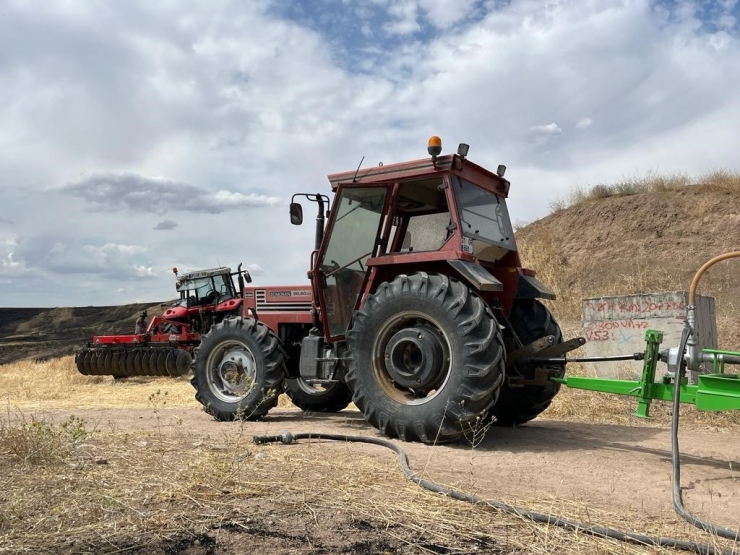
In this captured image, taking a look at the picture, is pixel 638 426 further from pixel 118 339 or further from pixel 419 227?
pixel 118 339

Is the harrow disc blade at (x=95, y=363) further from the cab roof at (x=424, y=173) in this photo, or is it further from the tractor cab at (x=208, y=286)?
the cab roof at (x=424, y=173)

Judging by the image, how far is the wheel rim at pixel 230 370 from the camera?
283 inches

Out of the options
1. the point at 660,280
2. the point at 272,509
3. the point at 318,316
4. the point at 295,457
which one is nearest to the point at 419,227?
the point at 318,316

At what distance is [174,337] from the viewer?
648 inches

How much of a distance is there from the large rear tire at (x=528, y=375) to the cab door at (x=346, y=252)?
1.64m

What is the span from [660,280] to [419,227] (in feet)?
39.0

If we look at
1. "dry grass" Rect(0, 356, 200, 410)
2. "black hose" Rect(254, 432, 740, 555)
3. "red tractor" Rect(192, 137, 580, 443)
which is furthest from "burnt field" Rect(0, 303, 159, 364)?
"black hose" Rect(254, 432, 740, 555)

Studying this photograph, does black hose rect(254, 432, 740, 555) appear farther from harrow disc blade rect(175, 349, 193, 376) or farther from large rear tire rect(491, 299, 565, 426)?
harrow disc blade rect(175, 349, 193, 376)

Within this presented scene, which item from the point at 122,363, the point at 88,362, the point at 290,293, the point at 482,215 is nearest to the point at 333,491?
the point at 482,215

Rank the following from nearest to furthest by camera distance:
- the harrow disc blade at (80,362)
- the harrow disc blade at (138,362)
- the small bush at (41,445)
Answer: the small bush at (41,445) < the harrow disc blade at (138,362) < the harrow disc blade at (80,362)

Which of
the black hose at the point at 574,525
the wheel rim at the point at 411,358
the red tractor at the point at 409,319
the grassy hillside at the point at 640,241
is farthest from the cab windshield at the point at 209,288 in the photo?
the black hose at the point at 574,525

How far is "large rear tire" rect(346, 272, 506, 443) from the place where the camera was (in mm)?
5102

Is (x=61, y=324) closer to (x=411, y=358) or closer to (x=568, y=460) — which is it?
(x=411, y=358)

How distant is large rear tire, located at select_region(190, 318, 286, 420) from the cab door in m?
0.73
